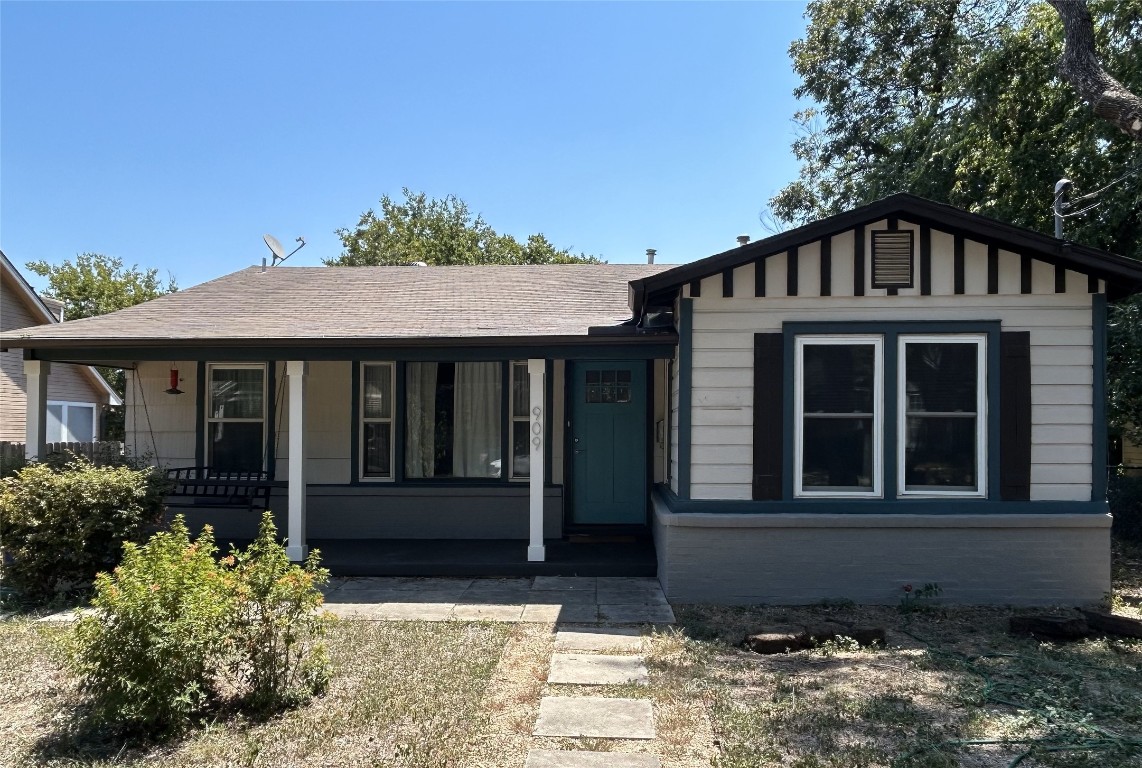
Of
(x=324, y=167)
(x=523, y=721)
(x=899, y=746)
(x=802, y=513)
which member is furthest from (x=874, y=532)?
(x=324, y=167)

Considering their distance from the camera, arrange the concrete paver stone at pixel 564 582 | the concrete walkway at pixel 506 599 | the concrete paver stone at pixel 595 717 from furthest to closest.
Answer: the concrete paver stone at pixel 564 582
the concrete walkway at pixel 506 599
the concrete paver stone at pixel 595 717

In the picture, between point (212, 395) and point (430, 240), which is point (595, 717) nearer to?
point (212, 395)

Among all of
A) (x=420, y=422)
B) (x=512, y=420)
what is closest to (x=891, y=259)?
(x=512, y=420)

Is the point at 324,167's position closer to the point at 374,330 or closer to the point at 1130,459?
the point at 374,330

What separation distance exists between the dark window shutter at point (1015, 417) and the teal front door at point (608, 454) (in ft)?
12.8

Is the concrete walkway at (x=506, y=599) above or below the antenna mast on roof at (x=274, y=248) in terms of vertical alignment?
below

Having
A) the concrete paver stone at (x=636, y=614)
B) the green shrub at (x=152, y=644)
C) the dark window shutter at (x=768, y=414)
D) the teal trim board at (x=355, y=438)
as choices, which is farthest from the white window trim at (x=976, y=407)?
the teal trim board at (x=355, y=438)

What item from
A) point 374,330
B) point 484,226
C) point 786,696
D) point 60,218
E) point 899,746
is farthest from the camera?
point 484,226

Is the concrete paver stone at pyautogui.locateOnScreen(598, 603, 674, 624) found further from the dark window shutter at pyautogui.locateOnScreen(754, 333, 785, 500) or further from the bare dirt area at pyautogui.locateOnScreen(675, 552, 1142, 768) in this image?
the dark window shutter at pyautogui.locateOnScreen(754, 333, 785, 500)

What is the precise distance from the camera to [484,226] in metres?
34.6

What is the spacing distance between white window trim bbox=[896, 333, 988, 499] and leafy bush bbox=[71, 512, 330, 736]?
16.3ft

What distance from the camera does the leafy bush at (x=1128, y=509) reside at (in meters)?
10.6

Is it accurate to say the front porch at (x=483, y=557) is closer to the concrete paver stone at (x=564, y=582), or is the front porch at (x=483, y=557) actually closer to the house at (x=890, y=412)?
the concrete paver stone at (x=564, y=582)

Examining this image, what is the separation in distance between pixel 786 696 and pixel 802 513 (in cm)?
244
